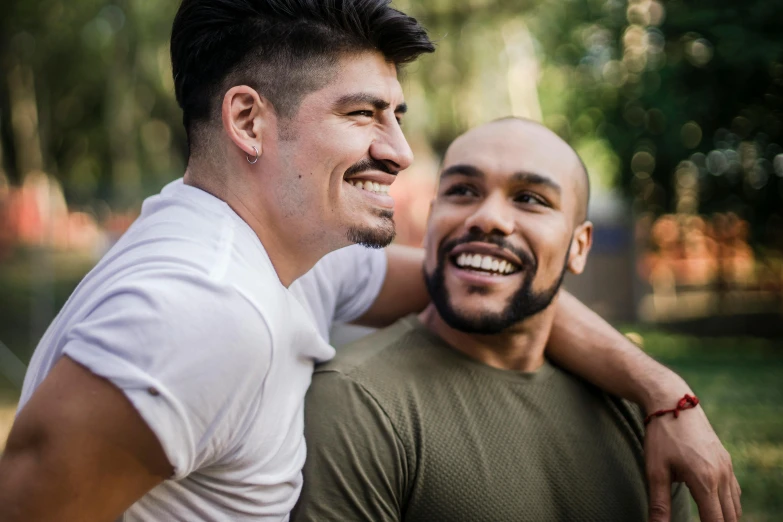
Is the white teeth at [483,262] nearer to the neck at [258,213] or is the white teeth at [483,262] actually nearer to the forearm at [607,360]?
the forearm at [607,360]

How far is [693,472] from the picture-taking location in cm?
207

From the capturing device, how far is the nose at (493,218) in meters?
2.41

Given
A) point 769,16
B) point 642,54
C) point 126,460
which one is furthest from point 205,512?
point 642,54

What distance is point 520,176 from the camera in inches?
97.8

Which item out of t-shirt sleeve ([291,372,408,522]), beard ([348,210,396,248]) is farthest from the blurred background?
beard ([348,210,396,248])

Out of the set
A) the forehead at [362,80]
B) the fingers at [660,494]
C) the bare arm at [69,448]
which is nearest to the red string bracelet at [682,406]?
the fingers at [660,494]

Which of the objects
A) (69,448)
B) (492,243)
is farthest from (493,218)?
(69,448)

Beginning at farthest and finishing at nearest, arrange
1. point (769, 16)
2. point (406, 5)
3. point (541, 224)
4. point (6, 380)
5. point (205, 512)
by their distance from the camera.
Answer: point (406, 5), point (769, 16), point (6, 380), point (541, 224), point (205, 512)

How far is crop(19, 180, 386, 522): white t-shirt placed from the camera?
136 centimetres

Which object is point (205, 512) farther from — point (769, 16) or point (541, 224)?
point (769, 16)

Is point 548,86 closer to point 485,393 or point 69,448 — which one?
point 485,393

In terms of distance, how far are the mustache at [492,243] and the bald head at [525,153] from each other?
23 centimetres

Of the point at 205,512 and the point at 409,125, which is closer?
the point at 205,512

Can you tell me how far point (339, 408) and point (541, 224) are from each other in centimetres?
88
